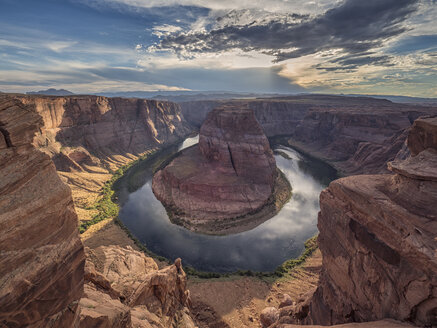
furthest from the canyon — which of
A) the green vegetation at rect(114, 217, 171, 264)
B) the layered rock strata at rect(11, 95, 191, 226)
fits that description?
the layered rock strata at rect(11, 95, 191, 226)

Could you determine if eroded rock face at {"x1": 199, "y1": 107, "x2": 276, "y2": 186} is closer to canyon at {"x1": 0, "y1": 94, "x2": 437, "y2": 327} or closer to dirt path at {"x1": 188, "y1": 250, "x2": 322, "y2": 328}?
dirt path at {"x1": 188, "y1": 250, "x2": 322, "y2": 328}

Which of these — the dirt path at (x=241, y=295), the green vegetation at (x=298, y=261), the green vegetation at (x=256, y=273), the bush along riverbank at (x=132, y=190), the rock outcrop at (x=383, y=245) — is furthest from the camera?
the green vegetation at (x=298, y=261)

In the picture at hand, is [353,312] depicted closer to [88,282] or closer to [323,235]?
[323,235]

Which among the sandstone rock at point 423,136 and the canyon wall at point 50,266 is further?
the sandstone rock at point 423,136

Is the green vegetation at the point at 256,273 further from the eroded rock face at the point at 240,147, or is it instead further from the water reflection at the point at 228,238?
the eroded rock face at the point at 240,147

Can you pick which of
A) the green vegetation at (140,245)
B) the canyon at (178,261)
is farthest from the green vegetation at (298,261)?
the green vegetation at (140,245)

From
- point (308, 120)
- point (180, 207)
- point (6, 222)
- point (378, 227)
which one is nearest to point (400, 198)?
point (378, 227)
